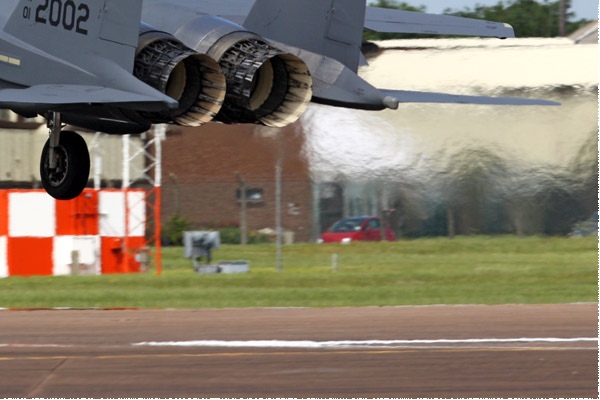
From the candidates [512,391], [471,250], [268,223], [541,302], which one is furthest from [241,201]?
[512,391]

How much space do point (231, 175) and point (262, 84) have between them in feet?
55.1

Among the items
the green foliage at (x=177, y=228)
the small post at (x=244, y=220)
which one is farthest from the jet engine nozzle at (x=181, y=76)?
the green foliage at (x=177, y=228)

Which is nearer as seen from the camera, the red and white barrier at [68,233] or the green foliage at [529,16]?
the red and white barrier at [68,233]

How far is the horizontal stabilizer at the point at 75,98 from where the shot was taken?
1335 centimetres

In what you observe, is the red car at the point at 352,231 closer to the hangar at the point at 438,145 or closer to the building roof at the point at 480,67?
the hangar at the point at 438,145

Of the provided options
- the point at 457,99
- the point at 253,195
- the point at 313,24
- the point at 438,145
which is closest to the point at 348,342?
the point at 457,99

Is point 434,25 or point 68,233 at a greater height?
point 434,25

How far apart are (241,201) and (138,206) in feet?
13.6

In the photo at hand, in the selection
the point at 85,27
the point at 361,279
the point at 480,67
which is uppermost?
the point at 480,67

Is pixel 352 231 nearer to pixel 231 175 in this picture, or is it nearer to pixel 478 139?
pixel 231 175

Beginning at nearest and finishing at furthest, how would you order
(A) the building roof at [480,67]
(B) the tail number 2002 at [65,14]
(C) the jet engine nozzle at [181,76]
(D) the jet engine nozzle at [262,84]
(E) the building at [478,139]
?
(B) the tail number 2002 at [65,14], (C) the jet engine nozzle at [181,76], (D) the jet engine nozzle at [262,84], (A) the building roof at [480,67], (E) the building at [478,139]

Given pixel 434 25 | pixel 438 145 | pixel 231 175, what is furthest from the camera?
pixel 231 175

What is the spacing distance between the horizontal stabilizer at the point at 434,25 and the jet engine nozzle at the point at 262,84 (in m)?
2.76

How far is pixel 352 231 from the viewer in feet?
112
